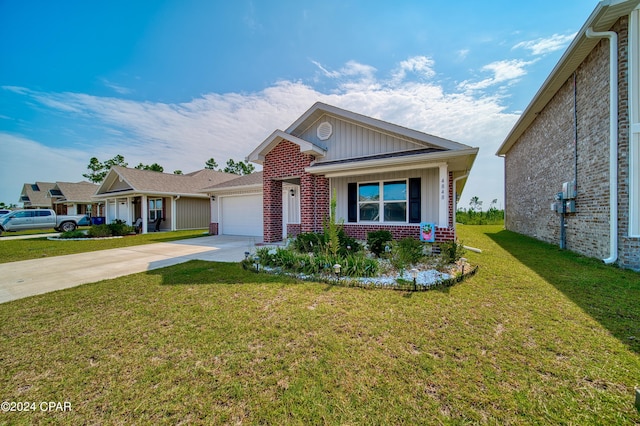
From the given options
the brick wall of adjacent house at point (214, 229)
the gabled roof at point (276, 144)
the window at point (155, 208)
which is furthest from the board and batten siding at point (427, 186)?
the window at point (155, 208)

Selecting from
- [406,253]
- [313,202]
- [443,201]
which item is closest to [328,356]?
[406,253]

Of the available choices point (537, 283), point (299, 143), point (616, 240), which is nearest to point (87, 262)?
point (299, 143)

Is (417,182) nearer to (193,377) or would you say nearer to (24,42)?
(193,377)

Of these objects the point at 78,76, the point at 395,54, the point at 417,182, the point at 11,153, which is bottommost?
the point at 417,182

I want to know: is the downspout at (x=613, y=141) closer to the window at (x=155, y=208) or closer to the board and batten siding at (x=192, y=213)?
the board and batten siding at (x=192, y=213)

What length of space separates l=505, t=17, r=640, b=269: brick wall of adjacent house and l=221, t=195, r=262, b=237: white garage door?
13.2 meters

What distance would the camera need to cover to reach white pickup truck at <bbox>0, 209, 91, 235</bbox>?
57.9 ft

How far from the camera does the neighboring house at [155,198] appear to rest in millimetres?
17906

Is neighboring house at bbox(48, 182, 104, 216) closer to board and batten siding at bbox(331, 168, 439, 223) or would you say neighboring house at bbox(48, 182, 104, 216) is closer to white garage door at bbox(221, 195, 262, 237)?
white garage door at bbox(221, 195, 262, 237)

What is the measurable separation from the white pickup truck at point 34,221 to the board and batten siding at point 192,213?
27.2 ft

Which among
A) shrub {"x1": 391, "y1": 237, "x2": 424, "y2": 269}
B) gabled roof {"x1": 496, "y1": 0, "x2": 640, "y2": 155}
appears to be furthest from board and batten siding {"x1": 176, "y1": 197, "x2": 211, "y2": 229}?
gabled roof {"x1": 496, "y1": 0, "x2": 640, "y2": 155}

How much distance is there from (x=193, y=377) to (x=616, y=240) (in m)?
9.34

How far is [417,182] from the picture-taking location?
8.60 meters

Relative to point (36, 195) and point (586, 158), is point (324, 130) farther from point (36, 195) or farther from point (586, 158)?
Answer: point (36, 195)
